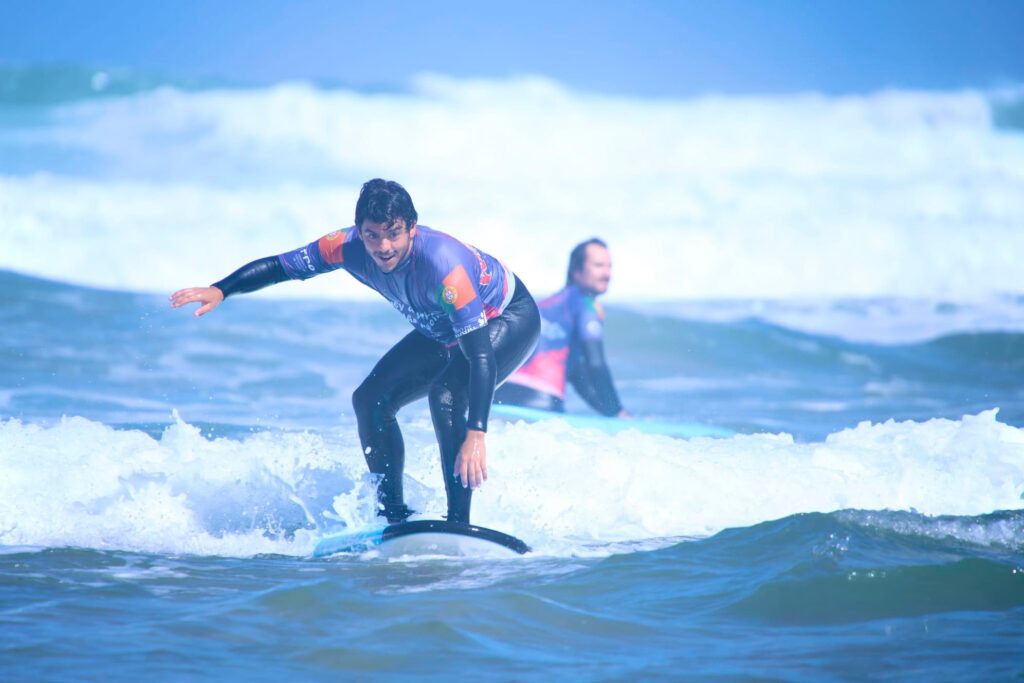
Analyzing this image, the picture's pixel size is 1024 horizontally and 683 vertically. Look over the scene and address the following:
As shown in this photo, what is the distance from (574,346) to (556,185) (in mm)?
16166

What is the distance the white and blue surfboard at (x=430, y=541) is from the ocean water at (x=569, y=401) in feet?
0.21

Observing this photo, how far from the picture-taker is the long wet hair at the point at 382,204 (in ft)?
12.0

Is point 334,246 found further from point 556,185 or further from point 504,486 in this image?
point 556,185

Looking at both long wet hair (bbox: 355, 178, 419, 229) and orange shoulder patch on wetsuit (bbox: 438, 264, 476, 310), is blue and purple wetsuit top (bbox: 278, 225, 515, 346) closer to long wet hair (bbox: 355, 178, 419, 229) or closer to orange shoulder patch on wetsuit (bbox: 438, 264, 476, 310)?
orange shoulder patch on wetsuit (bbox: 438, 264, 476, 310)

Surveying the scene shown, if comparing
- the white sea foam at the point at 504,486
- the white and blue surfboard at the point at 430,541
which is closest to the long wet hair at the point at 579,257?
Result: the white sea foam at the point at 504,486

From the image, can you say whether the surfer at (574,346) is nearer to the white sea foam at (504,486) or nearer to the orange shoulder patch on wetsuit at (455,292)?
the white sea foam at (504,486)

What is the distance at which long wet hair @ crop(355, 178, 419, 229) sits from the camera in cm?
367

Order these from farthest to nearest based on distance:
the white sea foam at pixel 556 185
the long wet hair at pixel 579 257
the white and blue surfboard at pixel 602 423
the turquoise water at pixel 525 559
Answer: the white sea foam at pixel 556 185 → the long wet hair at pixel 579 257 → the white and blue surfboard at pixel 602 423 → the turquoise water at pixel 525 559

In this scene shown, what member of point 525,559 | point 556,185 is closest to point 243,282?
point 525,559

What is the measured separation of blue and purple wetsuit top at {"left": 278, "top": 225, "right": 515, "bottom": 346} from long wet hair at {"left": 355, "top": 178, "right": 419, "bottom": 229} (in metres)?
0.22


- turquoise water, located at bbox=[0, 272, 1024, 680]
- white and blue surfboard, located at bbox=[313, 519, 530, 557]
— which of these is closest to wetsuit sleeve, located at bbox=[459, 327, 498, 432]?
white and blue surfboard, located at bbox=[313, 519, 530, 557]

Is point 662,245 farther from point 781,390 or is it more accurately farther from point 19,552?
point 19,552

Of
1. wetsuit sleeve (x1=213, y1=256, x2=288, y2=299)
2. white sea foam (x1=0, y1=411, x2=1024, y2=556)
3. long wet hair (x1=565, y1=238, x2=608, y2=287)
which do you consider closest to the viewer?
wetsuit sleeve (x1=213, y1=256, x2=288, y2=299)

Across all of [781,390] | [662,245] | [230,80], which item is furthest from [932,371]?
[230,80]
